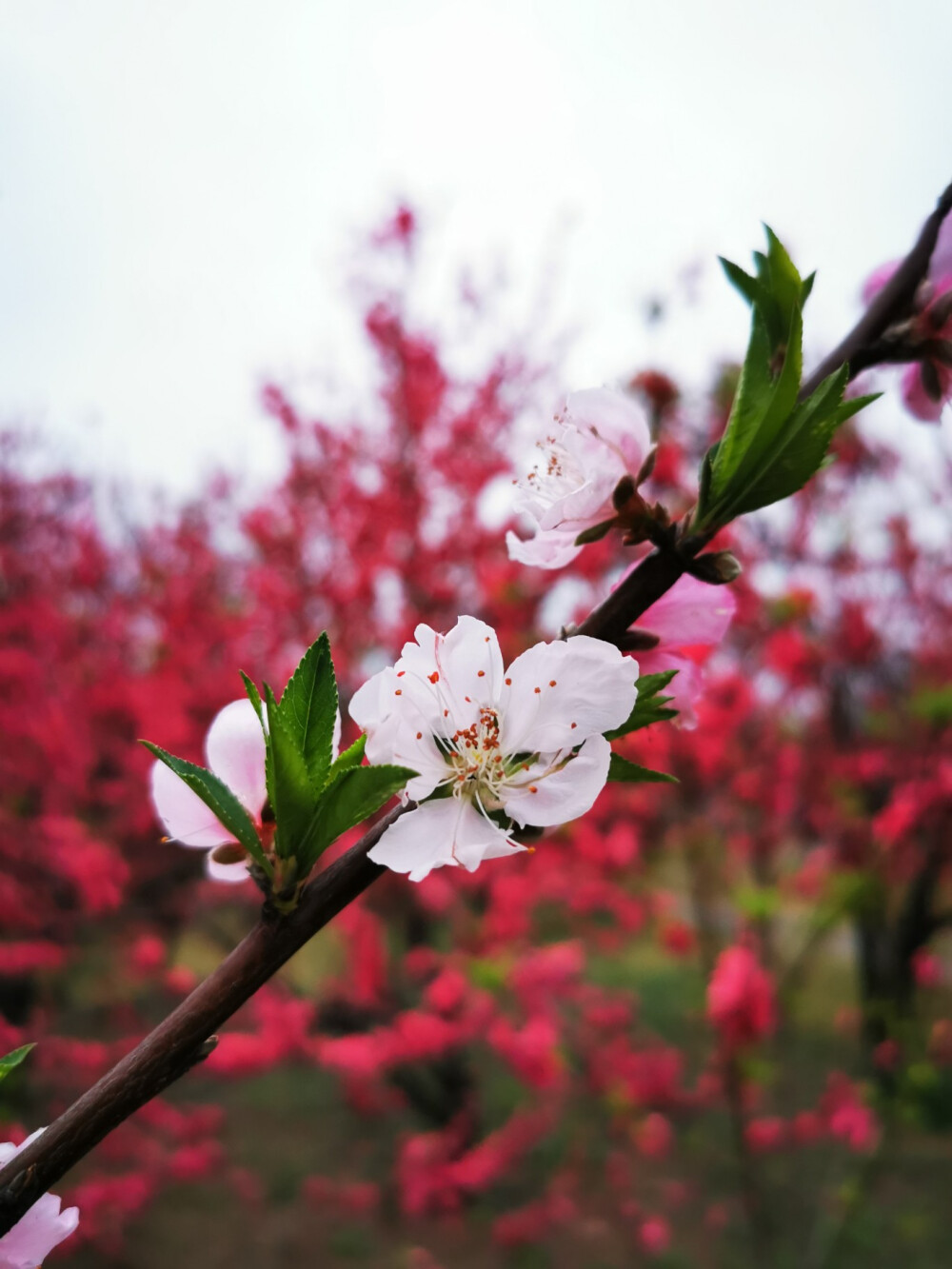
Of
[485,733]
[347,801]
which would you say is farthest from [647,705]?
[347,801]

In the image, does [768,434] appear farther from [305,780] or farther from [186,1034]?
[186,1034]

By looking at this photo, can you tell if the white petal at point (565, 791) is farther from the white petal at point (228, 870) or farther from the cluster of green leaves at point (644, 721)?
the white petal at point (228, 870)

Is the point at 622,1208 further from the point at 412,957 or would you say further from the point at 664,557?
the point at 664,557

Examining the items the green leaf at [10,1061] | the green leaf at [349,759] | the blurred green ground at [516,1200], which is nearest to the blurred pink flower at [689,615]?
the green leaf at [349,759]

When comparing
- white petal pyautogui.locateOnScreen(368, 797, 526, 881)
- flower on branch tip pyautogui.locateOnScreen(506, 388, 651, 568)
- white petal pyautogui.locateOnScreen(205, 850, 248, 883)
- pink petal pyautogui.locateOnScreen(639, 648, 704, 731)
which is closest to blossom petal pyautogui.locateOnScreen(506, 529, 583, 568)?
flower on branch tip pyautogui.locateOnScreen(506, 388, 651, 568)

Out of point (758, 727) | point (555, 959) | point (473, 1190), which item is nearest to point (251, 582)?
point (555, 959)

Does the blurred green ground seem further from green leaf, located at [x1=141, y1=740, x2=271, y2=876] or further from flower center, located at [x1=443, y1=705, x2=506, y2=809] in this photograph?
green leaf, located at [x1=141, y1=740, x2=271, y2=876]
